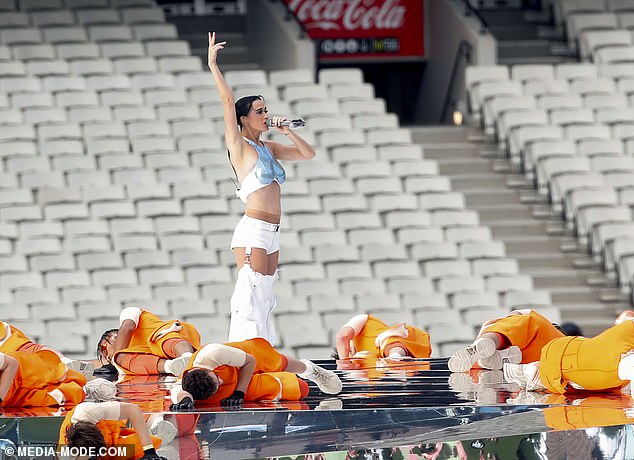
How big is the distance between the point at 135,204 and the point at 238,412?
6.66m

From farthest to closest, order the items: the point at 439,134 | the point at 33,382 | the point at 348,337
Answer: the point at 439,134 → the point at 348,337 → the point at 33,382

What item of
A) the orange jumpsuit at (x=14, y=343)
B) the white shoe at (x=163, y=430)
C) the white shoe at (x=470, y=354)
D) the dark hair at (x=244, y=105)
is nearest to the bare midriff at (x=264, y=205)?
the dark hair at (x=244, y=105)

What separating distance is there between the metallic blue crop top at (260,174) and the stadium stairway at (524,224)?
5461 mm

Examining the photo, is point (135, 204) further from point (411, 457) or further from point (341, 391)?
point (411, 457)

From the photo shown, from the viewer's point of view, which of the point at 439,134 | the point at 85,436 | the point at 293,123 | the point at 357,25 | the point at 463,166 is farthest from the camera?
the point at 357,25

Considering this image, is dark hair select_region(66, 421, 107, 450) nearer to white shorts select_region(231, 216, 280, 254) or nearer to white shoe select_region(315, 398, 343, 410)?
white shoe select_region(315, 398, 343, 410)

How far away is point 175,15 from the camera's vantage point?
684 inches

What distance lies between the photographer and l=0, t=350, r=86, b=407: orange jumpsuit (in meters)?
6.80

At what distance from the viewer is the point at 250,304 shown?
7672 millimetres

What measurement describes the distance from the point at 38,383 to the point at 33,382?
0.09 ft

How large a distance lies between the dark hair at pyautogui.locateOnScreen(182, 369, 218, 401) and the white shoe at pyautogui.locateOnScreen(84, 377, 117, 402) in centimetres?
62

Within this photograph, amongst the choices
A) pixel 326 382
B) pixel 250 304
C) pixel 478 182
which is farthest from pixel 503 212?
pixel 326 382

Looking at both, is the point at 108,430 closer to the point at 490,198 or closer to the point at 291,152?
the point at 291,152

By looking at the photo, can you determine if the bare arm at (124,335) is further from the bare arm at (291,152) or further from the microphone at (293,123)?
the microphone at (293,123)
